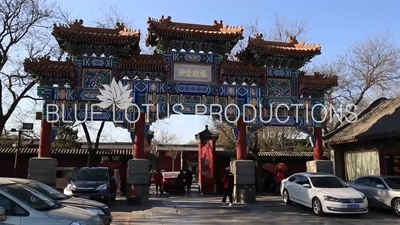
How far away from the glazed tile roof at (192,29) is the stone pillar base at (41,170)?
6673 millimetres

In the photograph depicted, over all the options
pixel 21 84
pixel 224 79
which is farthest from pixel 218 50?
Result: pixel 21 84

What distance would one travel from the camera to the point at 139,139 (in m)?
15.8

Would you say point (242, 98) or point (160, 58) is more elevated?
point (160, 58)

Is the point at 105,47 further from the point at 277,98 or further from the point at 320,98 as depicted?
the point at 320,98

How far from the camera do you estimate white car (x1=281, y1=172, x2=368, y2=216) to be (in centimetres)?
1252

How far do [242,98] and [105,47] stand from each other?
621cm

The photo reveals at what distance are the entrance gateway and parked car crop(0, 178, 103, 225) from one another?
8317 mm

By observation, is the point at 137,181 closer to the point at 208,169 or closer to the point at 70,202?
the point at 70,202

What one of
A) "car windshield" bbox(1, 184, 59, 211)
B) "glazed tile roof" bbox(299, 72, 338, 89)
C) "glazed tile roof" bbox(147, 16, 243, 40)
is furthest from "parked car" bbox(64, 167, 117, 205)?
"glazed tile roof" bbox(299, 72, 338, 89)

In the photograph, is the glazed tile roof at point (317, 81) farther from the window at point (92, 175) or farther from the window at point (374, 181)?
the window at point (92, 175)

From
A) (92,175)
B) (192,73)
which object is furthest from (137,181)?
(192,73)

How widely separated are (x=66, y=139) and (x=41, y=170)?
50.6ft

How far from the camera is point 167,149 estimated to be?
158 ft

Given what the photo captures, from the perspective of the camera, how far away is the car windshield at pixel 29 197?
6676 millimetres
